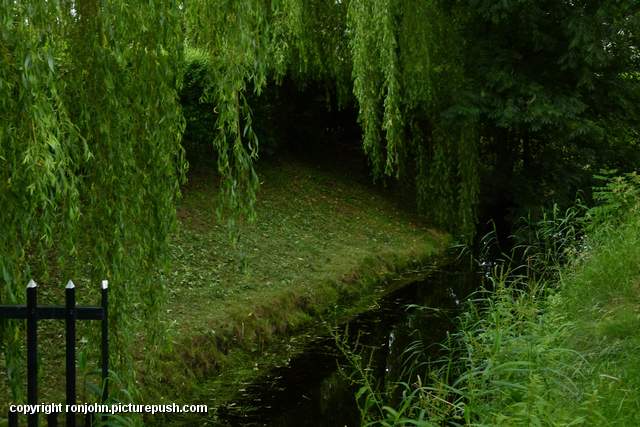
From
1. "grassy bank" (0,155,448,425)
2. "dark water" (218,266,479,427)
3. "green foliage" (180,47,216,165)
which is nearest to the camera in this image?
"dark water" (218,266,479,427)

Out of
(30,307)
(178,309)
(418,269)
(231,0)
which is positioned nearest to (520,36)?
(418,269)

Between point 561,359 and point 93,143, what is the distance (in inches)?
124

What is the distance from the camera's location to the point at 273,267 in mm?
9672

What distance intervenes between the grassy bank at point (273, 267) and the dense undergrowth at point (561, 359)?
1811 millimetres

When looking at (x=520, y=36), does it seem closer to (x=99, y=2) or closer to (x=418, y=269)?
(x=418, y=269)

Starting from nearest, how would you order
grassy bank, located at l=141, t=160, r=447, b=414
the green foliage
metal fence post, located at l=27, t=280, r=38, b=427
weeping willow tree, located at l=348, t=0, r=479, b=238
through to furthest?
metal fence post, located at l=27, t=280, r=38, b=427 → grassy bank, located at l=141, t=160, r=447, b=414 → weeping willow tree, located at l=348, t=0, r=479, b=238 → the green foliage

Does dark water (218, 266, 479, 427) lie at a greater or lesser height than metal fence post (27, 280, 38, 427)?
lesser

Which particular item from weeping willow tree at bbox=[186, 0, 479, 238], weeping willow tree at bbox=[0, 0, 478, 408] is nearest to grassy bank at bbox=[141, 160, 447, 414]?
weeping willow tree at bbox=[0, 0, 478, 408]

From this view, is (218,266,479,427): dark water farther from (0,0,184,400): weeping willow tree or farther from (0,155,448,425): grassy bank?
(0,0,184,400): weeping willow tree

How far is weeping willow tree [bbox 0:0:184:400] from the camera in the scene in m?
3.70

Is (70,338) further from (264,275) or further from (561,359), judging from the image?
(264,275)

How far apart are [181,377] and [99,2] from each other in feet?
11.1

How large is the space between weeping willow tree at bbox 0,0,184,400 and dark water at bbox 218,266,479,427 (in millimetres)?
1517

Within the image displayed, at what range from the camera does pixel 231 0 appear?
4766mm
